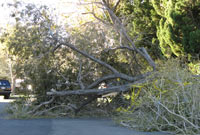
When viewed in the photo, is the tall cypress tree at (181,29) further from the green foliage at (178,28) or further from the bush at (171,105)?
the bush at (171,105)

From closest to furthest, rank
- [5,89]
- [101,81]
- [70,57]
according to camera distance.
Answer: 1. [101,81]
2. [70,57]
3. [5,89]

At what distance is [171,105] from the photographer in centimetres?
734

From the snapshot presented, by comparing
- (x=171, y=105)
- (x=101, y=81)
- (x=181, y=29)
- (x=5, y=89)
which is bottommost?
(x=5, y=89)

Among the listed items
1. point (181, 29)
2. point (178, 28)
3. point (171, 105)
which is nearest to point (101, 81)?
point (171, 105)

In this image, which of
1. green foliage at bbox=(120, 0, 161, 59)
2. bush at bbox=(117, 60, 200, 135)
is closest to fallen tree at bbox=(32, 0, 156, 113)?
bush at bbox=(117, 60, 200, 135)

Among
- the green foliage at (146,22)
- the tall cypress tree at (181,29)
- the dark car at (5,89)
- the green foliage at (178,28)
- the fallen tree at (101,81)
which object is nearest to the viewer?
the fallen tree at (101,81)

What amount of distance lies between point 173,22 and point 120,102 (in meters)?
7.72

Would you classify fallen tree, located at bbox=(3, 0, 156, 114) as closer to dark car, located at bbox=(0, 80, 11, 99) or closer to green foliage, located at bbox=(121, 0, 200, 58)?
green foliage, located at bbox=(121, 0, 200, 58)

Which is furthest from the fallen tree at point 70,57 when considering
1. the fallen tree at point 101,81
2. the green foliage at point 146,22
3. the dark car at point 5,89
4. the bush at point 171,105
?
the dark car at point 5,89

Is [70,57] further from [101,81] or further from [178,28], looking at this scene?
[178,28]

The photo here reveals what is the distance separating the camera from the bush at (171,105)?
22.5ft

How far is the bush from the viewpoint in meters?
6.86

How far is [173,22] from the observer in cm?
1716

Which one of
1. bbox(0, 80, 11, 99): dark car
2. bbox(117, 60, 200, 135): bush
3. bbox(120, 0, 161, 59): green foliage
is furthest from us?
bbox(0, 80, 11, 99): dark car
